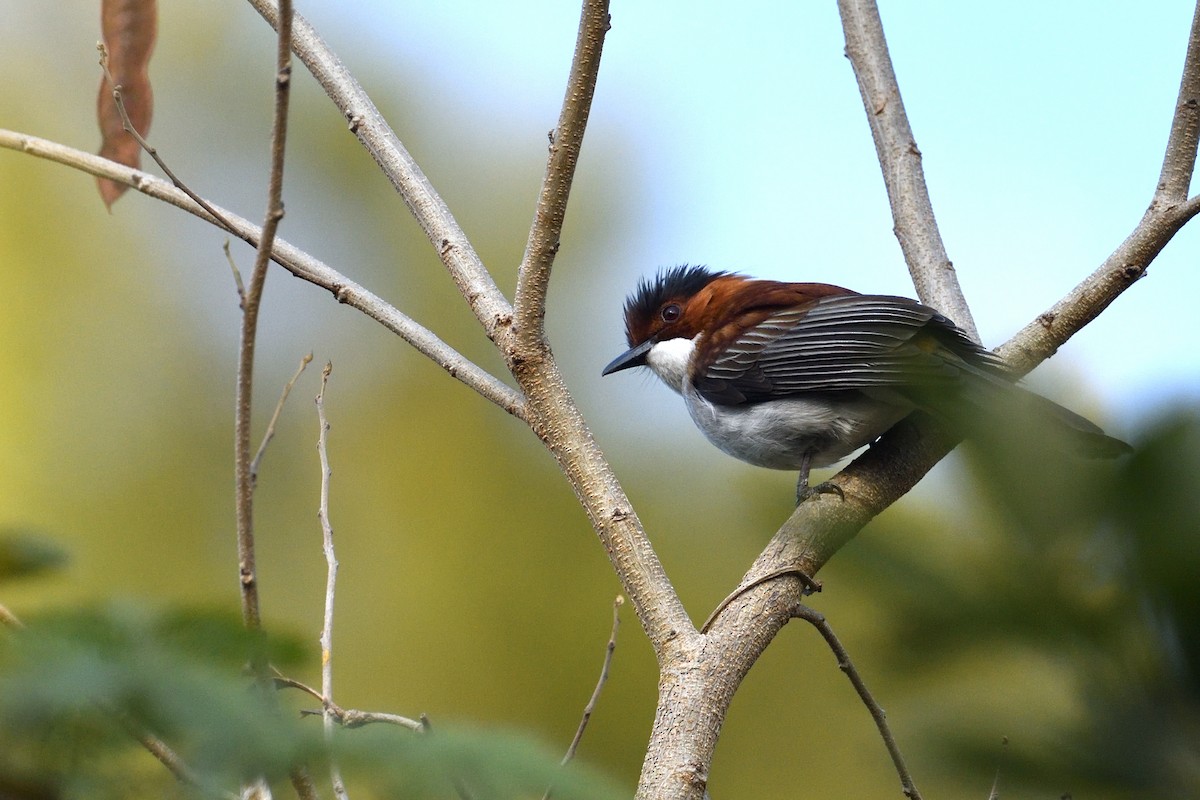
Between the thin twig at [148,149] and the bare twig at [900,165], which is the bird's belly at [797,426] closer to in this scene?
the bare twig at [900,165]

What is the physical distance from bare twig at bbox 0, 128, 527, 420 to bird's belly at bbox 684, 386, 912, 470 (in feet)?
3.56

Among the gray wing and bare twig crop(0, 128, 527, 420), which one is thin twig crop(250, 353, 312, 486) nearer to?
bare twig crop(0, 128, 527, 420)

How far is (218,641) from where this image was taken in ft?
1.97

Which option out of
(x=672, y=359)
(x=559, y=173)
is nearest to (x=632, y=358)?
(x=672, y=359)

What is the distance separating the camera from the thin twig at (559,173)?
2.04 m

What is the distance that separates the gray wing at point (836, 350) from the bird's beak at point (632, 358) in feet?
1.51

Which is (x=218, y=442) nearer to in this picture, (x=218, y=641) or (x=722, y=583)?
(x=722, y=583)

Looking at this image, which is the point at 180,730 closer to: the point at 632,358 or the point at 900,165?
the point at 900,165

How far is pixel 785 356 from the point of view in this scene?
11.3 feet

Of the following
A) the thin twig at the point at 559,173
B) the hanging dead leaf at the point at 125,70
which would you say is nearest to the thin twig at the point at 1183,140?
the thin twig at the point at 559,173

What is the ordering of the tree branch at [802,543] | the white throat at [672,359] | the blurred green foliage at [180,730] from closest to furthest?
the blurred green foliage at [180,730], the tree branch at [802,543], the white throat at [672,359]

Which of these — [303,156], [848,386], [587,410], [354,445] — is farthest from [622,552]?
[303,156]

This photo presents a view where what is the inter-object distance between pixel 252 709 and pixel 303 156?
13.9 m

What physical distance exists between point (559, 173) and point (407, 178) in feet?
2.37
